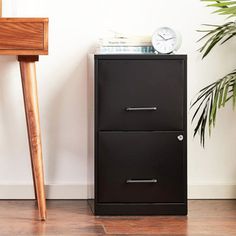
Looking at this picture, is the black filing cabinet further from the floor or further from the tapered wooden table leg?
the tapered wooden table leg

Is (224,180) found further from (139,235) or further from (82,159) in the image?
(139,235)

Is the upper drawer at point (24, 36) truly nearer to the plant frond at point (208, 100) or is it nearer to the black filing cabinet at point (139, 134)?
the black filing cabinet at point (139, 134)

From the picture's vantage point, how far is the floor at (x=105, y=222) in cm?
240

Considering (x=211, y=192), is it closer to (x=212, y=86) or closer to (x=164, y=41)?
(x=212, y=86)

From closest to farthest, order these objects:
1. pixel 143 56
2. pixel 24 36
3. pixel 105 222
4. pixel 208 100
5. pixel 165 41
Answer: pixel 24 36 < pixel 105 222 < pixel 143 56 < pixel 165 41 < pixel 208 100

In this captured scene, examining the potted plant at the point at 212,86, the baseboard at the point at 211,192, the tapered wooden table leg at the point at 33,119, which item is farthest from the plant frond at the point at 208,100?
the tapered wooden table leg at the point at 33,119

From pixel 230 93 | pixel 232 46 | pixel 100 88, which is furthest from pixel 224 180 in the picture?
pixel 100 88

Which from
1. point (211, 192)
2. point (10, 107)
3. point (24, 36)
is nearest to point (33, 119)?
point (24, 36)

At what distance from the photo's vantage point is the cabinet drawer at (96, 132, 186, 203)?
8.80 feet

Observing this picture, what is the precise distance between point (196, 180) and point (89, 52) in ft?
2.55

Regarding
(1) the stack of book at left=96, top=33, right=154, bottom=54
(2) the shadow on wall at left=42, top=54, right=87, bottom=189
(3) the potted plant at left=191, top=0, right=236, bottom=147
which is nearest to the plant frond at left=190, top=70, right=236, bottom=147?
(3) the potted plant at left=191, top=0, right=236, bottom=147

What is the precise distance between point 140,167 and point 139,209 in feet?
0.56

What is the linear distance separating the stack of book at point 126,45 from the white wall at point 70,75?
262 mm

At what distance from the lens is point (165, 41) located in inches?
109
